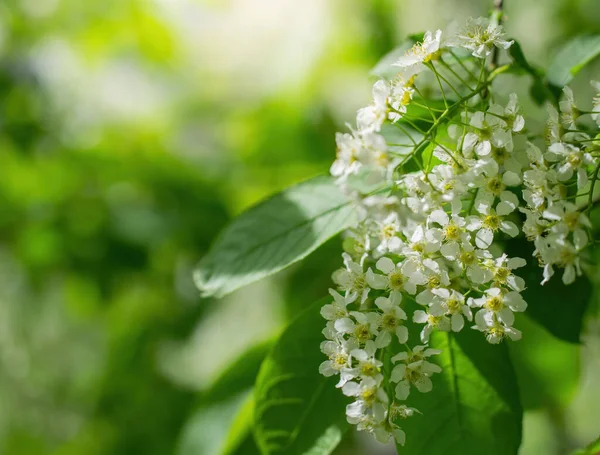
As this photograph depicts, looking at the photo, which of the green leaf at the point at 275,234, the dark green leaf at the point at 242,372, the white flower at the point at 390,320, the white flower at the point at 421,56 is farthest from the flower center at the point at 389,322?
the dark green leaf at the point at 242,372

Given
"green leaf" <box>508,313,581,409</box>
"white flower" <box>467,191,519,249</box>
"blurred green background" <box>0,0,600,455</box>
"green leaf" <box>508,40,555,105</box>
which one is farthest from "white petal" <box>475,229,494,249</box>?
"blurred green background" <box>0,0,600,455</box>

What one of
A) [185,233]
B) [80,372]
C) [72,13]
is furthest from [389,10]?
[80,372]

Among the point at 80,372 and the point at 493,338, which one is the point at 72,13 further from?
the point at 493,338

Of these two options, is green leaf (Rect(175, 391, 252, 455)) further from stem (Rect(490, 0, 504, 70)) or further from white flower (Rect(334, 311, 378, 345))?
stem (Rect(490, 0, 504, 70))

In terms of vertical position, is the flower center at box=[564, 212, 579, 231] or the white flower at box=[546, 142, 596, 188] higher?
the white flower at box=[546, 142, 596, 188]

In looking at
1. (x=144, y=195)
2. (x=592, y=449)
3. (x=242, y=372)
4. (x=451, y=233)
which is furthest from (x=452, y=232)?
(x=144, y=195)
